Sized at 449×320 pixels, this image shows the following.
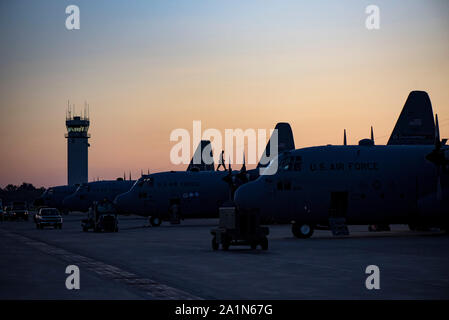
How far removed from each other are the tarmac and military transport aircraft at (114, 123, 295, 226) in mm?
28033

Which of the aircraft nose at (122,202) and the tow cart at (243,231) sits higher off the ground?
the aircraft nose at (122,202)

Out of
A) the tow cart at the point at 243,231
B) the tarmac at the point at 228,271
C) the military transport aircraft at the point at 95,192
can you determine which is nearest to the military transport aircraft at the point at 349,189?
the tarmac at the point at 228,271

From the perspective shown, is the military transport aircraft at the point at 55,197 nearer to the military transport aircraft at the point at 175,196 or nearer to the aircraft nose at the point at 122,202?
the military transport aircraft at the point at 175,196

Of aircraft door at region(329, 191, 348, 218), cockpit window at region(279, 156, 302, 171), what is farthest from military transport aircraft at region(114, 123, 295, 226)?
aircraft door at region(329, 191, 348, 218)

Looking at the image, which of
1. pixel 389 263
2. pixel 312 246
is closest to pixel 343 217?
pixel 312 246

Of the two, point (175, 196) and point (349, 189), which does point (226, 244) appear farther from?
point (175, 196)

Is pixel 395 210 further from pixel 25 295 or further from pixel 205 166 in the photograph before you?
pixel 205 166

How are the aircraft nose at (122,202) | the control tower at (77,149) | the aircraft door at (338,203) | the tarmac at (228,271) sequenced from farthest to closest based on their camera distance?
the control tower at (77,149), the aircraft nose at (122,202), the aircraft door at (338,203), the tarmac at (228,271)

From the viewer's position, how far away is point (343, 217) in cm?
4125

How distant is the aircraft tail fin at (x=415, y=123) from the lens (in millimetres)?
64938

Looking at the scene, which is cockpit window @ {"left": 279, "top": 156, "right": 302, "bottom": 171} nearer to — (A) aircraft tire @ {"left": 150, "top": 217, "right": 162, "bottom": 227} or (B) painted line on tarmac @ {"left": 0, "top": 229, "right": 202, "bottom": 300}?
(B) painted line on tarmac @ {"left": 0, "top": 229, "right": 202, "bottom": 300}

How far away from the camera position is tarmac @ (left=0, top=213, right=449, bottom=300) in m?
17.3

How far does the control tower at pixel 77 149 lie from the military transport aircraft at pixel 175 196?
113 metres
